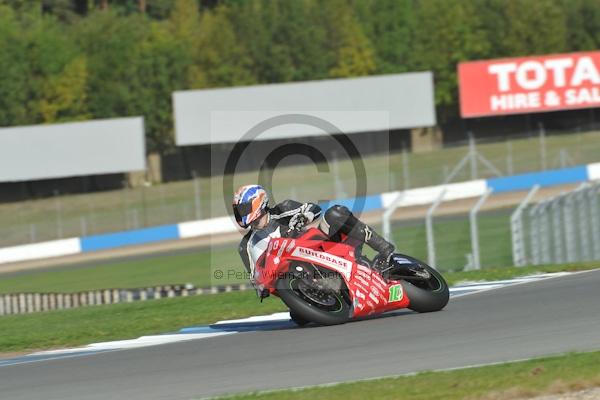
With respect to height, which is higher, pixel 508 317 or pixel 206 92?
pixel 206 92

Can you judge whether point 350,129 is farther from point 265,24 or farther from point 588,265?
point 588,265

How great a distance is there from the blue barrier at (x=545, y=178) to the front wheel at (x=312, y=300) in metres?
26.2

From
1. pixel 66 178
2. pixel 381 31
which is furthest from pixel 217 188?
pixel 381 31

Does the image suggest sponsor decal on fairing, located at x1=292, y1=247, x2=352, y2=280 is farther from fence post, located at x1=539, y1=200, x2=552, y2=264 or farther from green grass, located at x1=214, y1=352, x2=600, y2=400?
fence post, located at x1=539, y1=200, x2=552, y2=264

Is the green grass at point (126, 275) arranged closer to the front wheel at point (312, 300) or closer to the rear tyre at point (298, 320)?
the rear tyre at point (298, 320)

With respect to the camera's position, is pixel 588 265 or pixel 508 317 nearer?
pixel 508 317

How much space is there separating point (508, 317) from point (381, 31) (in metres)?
47.6

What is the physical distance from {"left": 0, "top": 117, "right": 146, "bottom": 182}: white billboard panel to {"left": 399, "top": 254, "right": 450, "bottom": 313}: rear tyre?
Answer: 33522 millimetres

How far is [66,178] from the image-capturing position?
153 ft

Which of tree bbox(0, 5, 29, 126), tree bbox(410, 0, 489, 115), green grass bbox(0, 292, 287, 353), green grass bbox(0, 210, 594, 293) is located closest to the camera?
green grass bbox(0, 292, 287, 353)

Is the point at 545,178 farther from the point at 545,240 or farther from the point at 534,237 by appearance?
→ the point at 534,237

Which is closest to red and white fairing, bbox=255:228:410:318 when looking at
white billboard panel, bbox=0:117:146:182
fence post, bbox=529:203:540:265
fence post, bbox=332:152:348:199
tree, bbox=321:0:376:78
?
fence post, bbox=529:203:540:265

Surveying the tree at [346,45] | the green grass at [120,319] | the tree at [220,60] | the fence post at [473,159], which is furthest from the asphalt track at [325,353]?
the tree at [346,45]

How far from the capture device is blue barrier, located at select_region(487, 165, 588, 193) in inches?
1399
